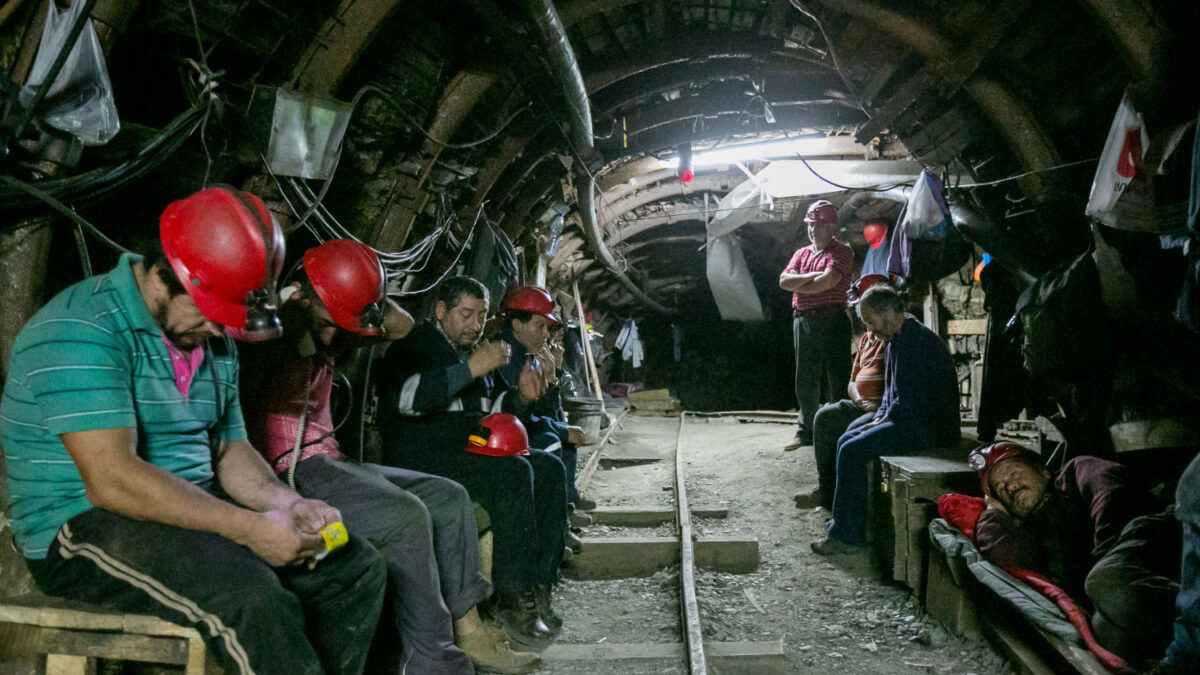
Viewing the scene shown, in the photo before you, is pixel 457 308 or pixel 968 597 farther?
pixel 457 308

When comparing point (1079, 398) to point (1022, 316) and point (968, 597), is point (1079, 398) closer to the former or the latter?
point (1022, 316)

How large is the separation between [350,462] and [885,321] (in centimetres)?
383

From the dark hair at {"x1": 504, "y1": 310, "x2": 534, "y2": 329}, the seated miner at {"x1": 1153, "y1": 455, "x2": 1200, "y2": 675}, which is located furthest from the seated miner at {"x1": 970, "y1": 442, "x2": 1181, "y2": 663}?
the dark hair at {"x1": 504, "y1": 310, "x2": 534, "y2": 329}

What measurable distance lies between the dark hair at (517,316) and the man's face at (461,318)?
2.76 ft

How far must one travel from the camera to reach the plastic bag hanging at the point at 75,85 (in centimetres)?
218

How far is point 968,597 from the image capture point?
3096 mm

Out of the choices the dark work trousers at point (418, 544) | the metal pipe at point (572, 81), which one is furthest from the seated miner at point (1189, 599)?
the metal pipe at point (572, 81)

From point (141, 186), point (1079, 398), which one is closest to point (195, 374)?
point (141, 186)

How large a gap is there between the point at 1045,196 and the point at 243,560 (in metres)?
5.11

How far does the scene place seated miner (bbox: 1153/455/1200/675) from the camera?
1.81 m

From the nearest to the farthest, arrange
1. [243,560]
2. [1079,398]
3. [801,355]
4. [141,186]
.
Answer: [243,560], [141,186], [1079,398], [801,355]

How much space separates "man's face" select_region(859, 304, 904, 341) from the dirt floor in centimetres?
167

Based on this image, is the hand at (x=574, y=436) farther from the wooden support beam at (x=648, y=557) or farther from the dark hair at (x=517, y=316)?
the dark hair at (x=517, y=316)

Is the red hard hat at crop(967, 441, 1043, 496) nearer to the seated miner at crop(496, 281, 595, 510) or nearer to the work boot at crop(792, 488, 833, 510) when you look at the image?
the work boot at crop(792, 488, 833, 510)
